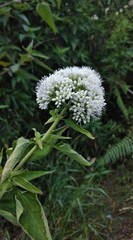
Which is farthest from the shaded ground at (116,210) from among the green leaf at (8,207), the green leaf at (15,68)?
the green leaf at (8,207)

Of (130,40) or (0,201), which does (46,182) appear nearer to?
(130,40)

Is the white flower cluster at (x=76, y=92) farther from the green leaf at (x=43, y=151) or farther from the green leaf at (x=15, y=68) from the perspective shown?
the green leaf at (x=15, y=68)

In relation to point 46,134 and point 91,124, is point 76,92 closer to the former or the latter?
point 46,134

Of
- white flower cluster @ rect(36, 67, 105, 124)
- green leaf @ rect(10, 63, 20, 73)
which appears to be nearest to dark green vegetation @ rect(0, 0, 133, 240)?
green leaf @ rect(10, 63, 20, 73)

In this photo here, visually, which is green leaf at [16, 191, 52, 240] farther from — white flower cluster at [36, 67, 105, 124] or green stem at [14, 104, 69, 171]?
white flower cluster at [36, 67, 105, 124]

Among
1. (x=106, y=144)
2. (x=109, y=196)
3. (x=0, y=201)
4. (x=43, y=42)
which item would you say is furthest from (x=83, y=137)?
(x=0, y=201)
